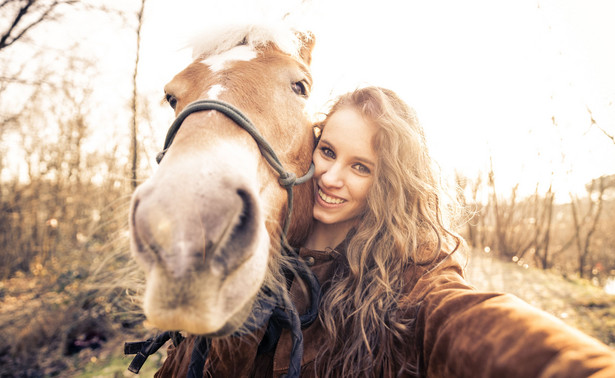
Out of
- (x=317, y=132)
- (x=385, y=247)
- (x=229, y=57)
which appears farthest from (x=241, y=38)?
(x=385, y=247)

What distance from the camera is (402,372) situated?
1.35 m

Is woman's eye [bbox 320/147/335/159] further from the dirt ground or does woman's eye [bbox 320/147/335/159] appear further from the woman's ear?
the dirt ground

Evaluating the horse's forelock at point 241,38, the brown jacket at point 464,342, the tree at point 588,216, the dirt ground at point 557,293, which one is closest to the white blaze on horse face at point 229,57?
the horse's forelock at point 241,38

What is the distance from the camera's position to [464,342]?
104cm

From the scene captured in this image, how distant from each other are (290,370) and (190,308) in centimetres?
67

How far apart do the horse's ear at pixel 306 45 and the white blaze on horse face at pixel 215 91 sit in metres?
0.88

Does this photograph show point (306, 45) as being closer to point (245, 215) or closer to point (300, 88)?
point (300, 88)

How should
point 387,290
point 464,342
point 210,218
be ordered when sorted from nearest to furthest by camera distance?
point 210,218 → point 464,342 → point 387,290

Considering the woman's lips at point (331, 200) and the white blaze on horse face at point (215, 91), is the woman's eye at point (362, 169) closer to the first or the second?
the woman's lips at point (331, 200)

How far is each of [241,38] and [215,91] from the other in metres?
0.56

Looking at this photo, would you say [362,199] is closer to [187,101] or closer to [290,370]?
[290,370]

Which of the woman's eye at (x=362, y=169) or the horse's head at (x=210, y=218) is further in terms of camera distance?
the woman's eye at (x=362, y=169)

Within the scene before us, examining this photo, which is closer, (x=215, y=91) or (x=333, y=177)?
(x=215, y=91)

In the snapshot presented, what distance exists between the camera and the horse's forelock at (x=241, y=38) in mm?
1779
